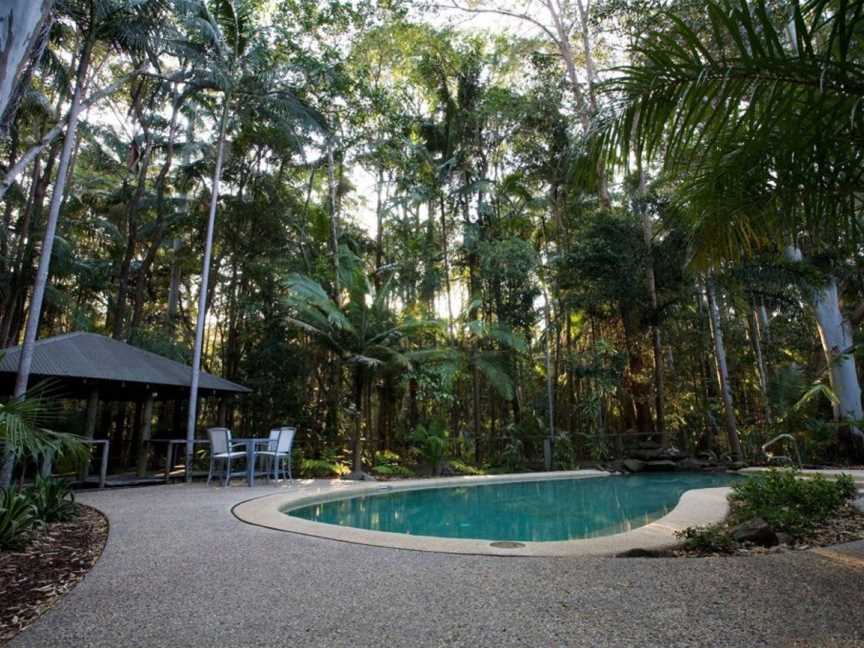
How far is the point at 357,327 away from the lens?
34.8ft

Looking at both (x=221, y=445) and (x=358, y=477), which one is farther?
(x=358, y=477)

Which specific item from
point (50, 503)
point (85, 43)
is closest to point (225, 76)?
point (85, 43)

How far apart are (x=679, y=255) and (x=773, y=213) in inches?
398

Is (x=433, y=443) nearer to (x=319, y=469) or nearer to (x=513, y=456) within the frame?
(x=513, y=456)

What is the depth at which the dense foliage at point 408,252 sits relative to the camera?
10.0 meters

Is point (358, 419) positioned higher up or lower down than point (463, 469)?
higher up

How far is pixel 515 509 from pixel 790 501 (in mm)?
3217

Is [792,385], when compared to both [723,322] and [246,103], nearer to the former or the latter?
[723,322]

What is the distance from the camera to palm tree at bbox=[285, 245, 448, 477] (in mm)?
9938

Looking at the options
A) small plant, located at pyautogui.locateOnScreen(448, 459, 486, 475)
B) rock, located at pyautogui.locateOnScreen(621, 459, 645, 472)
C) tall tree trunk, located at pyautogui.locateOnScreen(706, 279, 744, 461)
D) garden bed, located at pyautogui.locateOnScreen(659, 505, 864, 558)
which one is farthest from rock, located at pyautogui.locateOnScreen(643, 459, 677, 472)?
garden bed, located at pyautogui.locateOnScreen(659, 505, 864, 558)

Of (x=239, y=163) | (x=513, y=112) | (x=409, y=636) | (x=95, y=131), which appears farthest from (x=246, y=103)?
(x=409, y=636)

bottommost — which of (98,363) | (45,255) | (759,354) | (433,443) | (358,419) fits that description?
(433,443)

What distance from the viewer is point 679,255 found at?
11.7 metres

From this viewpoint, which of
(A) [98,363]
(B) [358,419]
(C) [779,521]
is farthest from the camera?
(B) [358,419]
